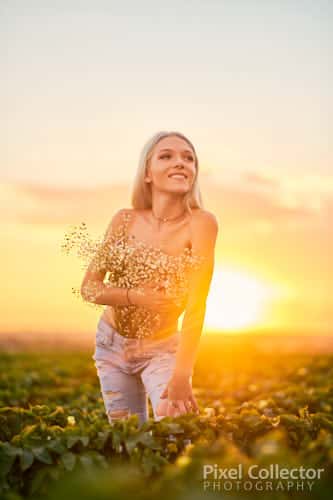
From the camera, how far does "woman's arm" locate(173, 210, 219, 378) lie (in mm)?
4086

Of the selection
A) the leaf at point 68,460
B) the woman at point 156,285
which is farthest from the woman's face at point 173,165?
the leaf at point 68,460

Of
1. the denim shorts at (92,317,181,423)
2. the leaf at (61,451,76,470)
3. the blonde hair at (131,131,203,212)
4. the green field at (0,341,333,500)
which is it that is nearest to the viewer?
the green field at (0,341,333,500)

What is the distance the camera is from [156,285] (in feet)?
14.1

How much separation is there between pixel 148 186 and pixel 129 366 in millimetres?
1312

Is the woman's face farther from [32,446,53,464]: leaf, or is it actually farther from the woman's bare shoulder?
[32,446,53,464]: leaf

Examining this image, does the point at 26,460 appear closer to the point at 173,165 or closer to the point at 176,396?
the point at 176,396

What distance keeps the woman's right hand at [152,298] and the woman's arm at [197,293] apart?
0.38ft

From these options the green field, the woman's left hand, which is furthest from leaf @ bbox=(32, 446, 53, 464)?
the woman's left hand

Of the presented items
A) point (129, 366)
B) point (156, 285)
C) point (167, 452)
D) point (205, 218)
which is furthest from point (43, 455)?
point (205, 218)

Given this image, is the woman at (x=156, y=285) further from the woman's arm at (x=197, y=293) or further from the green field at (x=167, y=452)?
the green field at (x=167, y=452)

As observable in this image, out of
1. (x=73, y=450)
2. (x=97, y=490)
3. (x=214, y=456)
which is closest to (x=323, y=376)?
(x=73, y=450)

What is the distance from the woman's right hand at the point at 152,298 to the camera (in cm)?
425

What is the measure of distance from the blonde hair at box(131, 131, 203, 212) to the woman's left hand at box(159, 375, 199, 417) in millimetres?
1187

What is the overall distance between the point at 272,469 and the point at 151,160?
9.41ft
